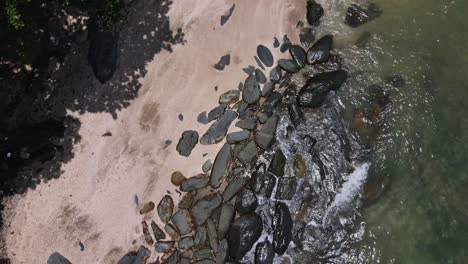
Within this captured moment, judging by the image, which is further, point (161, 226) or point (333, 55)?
point (333, 55)

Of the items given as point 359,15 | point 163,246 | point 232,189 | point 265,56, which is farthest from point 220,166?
point 359,15

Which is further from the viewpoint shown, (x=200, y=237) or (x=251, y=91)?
(x=251, y=91)

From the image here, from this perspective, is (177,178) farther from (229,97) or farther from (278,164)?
(278,164)

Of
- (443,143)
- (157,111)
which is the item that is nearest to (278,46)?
(157,111)

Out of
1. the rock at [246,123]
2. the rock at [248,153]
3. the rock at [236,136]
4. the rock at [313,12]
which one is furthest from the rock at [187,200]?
the rock at [313,12]

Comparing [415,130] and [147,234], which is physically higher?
[147,234]

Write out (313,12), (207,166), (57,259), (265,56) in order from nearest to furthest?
(57,259) → (207,166) → (265,56) → (313,12)

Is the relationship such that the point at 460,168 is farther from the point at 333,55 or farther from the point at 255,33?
the point at 255,33
